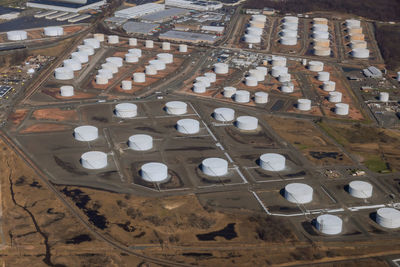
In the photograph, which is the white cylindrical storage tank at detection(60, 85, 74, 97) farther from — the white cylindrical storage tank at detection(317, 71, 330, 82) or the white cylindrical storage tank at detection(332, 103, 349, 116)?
the white cylindrical storage tank at detection(317, 71, 330, 82)

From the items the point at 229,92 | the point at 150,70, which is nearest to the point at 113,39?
the point at 150,70

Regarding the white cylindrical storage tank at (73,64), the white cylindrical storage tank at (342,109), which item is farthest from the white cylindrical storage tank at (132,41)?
the white cylindrical storage tank at (342,109)

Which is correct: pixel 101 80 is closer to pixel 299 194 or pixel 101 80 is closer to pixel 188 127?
pixel 188 127

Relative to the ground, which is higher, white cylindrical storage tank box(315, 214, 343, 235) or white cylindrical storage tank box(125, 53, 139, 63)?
white cylindrical storage tank box(315, 214, 343, 235)

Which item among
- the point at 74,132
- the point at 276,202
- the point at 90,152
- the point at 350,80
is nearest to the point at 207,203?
the point at 276,202

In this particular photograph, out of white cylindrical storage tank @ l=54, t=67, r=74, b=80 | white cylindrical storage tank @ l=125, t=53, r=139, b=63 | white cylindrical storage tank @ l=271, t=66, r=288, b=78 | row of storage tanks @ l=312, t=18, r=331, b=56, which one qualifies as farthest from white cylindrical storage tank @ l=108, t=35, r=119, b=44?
row of storage tanks @ l=312, t=18, r=331, b=56

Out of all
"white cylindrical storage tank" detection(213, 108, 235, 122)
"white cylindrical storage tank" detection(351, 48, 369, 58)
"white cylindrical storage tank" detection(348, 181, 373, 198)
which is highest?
"white cylindrical storage tank" detection(348, 181, 373, 198)
